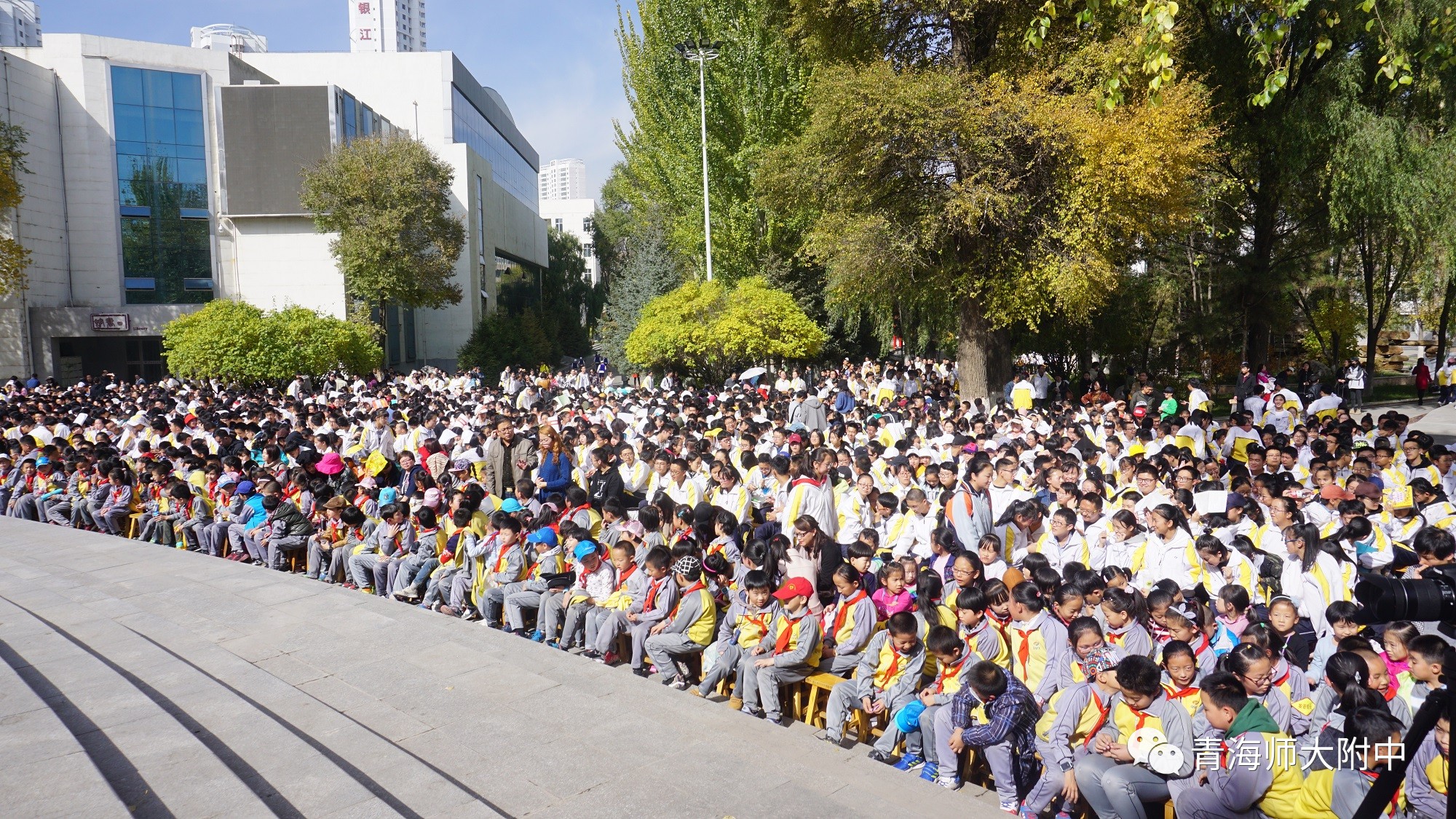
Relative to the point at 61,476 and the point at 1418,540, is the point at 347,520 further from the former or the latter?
the point at 1418,540

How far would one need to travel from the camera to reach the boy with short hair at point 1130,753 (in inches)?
175

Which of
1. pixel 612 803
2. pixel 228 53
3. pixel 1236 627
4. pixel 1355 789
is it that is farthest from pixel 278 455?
pixel 228 53

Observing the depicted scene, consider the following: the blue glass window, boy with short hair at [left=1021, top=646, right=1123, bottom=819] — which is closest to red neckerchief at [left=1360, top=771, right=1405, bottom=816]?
boy with short hair at [left=1021, top=646, right=1123, bottom=819]

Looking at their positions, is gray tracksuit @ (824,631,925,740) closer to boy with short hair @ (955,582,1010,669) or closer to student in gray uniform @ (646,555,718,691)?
boy with short hair @ (955,582,1010,669)

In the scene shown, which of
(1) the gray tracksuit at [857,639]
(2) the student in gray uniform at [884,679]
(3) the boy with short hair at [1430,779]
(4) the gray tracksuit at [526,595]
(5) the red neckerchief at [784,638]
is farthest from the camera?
(4) the gray tracksuit at [526,595]

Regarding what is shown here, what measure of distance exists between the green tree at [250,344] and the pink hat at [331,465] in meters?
17.6

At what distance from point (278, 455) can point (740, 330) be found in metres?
13.2

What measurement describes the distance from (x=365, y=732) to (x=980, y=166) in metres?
14.6

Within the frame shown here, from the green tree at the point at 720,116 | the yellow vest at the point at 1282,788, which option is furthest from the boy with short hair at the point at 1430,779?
the green tree at the point at 720,116

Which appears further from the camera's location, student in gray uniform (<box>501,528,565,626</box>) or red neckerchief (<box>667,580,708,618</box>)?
student in gray uniform (<box>501,528,565,626</box>)

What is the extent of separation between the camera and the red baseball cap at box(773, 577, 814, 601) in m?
6.09

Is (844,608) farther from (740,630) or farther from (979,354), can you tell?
(979,354)

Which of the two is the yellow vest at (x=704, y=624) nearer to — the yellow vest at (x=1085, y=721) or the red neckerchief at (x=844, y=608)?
the red neckerchief at (x=844, y=608)

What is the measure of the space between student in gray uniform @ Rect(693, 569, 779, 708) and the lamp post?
65.3 ft
